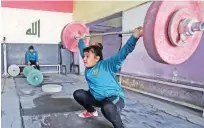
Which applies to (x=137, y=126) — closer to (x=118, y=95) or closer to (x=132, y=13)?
(x=118, y=95)

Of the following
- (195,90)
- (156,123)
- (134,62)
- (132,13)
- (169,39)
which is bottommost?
(156,123)

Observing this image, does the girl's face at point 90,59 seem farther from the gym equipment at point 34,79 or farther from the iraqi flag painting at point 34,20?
the iraqi flag painting at point 34,20

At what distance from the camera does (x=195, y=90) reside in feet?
8.91

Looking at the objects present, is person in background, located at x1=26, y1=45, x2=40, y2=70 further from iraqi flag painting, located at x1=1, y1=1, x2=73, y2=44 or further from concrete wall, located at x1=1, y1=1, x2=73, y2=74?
iraqi flag painting, located at x1=1, y1=1, x2=73, y2=44

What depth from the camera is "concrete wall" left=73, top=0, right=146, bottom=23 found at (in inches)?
166

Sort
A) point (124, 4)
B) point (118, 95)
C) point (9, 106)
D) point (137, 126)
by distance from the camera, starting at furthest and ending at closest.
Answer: point (124, 4) → point (9, 106) → point (137, 126) → point (118, 95)

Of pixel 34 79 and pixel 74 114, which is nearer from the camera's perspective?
pixel 74 114

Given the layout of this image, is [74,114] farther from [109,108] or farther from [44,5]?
[44,5]

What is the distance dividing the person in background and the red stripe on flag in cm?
151

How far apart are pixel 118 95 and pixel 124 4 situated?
107 inches

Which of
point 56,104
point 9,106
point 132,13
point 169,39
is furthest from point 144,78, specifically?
point 169,39

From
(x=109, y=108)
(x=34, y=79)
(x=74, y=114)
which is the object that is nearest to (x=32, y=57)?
(x=34, y=79)

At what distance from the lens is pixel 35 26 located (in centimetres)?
732

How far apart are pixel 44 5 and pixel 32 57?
1913mm
